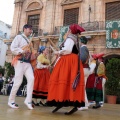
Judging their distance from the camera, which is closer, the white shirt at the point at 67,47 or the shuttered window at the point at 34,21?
the white shirt at the point at 67,47

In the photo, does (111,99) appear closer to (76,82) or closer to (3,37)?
(76,82)

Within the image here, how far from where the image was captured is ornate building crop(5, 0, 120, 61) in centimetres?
1282

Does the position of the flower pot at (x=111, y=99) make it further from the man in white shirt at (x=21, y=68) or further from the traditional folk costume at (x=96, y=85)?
the man in white shirt at (x=21, y=68)

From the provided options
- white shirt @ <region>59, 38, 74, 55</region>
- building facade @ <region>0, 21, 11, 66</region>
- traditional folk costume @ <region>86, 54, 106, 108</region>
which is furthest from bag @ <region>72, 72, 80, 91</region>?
building facade @ <region>0, 21, 11, 66</region>

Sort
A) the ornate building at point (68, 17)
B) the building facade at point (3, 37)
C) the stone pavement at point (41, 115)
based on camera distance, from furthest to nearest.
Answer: the building facade at point (3, 37), the ornate building at point (68, 17), the stone pavement at point (41, 115)

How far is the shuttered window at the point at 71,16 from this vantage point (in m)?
14.4

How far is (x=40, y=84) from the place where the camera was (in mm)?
5262

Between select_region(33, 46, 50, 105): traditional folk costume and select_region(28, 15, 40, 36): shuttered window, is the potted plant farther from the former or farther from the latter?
select_region(28, 15, 40, 36): shuttered window

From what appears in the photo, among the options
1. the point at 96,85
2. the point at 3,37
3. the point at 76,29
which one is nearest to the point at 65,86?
the point at 76,29

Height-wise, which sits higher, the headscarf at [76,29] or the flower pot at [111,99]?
the headscarf at [76,29]

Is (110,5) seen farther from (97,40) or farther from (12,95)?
(12,95)

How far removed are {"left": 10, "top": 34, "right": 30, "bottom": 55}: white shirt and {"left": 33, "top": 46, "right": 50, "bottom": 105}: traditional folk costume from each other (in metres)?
0.87

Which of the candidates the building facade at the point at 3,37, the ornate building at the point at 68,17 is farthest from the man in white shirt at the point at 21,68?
the building facade at the point at 3,37

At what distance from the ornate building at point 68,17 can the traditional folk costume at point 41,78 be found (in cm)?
762
